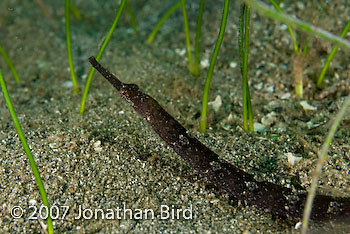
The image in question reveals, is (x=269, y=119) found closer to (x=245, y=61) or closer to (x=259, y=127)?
(x=259, y=127)

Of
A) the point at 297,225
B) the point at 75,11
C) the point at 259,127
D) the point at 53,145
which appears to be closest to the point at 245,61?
the point at 259,127

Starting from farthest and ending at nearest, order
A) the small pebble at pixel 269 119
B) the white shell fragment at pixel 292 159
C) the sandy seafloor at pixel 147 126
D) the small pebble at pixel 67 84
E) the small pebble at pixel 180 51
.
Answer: the small pebble at pixel 180 51, the small pebble at pixel 67 84, the small pebble at pixel 269 119, the white shell fragment at pixel 292 159, the sandy seafloor at pixel 147 126

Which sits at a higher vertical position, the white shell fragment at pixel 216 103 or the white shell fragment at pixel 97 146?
the white shell fragment at pixel 216 103

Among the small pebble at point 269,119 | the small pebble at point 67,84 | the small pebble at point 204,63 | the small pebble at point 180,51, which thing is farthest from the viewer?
the small pebble at point 180,51

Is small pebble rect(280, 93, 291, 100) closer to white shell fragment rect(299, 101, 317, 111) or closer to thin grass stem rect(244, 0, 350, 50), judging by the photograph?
white shell fragment rect(299, 101, 317, 111)

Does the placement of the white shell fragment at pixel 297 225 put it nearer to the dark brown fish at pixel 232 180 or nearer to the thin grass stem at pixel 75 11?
the dark brown fish at pixel 232 180

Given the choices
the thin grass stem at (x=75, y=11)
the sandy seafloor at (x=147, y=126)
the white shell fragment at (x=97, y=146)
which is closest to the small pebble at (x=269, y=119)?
the sandy seafloor at (x=147, y=126)

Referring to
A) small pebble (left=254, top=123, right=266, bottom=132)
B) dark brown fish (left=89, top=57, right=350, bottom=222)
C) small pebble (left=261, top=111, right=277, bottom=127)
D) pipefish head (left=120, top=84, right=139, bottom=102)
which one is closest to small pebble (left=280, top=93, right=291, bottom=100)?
small pebble (left=261, top=111, right=277, bottom=127)

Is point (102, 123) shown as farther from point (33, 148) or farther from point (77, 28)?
point (77, 28)
